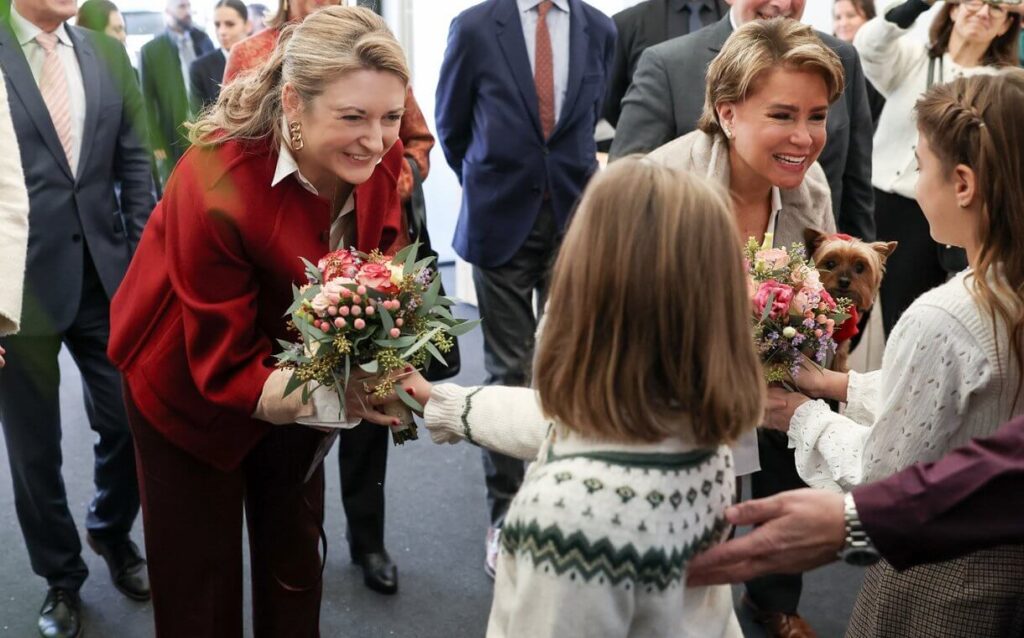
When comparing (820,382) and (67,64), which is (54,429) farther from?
(820,382)

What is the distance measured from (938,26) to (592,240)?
327 cm

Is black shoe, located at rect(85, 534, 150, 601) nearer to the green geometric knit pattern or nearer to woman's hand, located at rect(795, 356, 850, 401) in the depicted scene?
woman's hand, located at rect(795, 356, 850, 401)

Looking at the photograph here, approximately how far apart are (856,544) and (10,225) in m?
1.90

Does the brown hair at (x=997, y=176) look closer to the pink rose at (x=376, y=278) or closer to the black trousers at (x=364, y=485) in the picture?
the pink rose at (x=376, y=278)

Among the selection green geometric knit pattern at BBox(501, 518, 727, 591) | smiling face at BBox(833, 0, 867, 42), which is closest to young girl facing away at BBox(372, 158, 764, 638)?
green geometric knit pattern at BBox(501, 518, 727, 591)

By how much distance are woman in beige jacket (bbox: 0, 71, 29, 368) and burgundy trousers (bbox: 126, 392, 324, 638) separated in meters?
0.34

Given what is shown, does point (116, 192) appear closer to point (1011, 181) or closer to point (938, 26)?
point (1011, 181)

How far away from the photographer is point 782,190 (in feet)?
8.30

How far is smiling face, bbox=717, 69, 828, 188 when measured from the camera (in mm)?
2328

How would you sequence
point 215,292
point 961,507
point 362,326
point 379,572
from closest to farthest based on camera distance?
point 961,507
point 362,326
point 215,292
point 379,572

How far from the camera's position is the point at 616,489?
1.30 m

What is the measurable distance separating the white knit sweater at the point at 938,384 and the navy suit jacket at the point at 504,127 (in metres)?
2.02

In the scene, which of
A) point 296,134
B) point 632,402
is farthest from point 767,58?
point 632,402

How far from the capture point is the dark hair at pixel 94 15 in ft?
10.5
